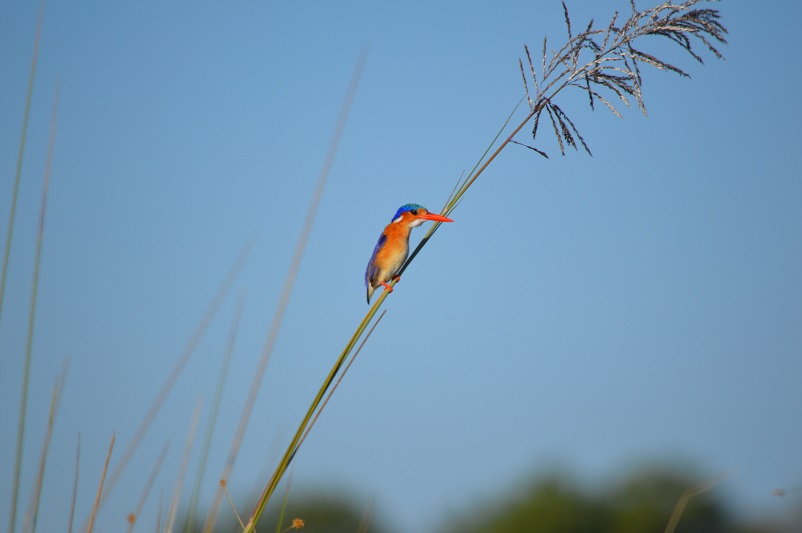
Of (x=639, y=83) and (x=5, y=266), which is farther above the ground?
(x=639, y=83)

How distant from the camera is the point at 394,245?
6.58 metres

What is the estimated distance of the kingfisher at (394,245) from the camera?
6.55 meters

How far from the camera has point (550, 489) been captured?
35500 millimetres

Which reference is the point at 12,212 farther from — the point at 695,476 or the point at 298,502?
the point at 695,476

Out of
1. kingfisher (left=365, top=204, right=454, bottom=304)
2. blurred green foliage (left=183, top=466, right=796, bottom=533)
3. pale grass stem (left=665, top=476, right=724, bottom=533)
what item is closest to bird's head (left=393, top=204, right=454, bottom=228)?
kingfisher (left=365, top=204, right=454, bottom=304)

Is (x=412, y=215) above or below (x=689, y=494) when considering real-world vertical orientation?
above

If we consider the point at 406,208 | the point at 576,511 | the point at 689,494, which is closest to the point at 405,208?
the point at 406,208

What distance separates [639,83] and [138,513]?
8.84 feet

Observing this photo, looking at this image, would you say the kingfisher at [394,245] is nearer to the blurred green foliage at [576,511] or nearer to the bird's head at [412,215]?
the bird's head at [412,215]

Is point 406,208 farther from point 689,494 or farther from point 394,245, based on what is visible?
point 689,494

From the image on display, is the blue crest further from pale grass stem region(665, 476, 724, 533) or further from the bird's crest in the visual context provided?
pale grass stem region(665, 476, 724, 533)

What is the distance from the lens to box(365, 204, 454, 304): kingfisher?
6.55 metres

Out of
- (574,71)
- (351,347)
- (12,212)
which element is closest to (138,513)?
(351,347)

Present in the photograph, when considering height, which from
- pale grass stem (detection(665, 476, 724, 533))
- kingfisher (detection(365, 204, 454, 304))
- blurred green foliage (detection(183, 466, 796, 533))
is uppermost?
kingfisher (detection(365, 204, 454, 304))
